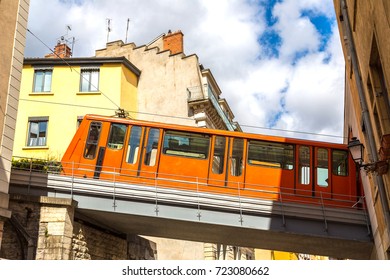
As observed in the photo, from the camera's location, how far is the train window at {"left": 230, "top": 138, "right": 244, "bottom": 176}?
15.1 metres

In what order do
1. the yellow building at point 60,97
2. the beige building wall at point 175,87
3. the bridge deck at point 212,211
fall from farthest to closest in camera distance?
the beige building wall at point 175,87 < the yellow building at point 60,97 < the bridge deck at point 212,211

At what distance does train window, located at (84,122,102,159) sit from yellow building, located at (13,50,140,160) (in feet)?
33.2

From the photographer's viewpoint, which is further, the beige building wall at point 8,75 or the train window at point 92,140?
the train window at point 92,140

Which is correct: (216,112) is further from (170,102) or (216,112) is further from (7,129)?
(7,129)

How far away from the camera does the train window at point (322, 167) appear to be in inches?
588

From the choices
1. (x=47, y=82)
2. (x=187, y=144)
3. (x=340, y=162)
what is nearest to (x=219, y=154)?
(x=187, y=144)

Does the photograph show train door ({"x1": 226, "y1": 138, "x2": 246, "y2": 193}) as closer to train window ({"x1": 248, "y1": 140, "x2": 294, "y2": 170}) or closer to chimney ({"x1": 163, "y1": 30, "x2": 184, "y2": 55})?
train window ({"x1": 248, "y1": 140, "x2": 294, "y2": 170})

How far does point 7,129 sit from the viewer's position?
11672mm

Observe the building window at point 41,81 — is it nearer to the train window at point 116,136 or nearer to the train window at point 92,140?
the train window at point 92,140

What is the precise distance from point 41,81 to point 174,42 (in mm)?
8706

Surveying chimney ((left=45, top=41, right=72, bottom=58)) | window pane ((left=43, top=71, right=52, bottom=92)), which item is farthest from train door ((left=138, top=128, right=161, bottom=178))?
chimney ((left=45, top=41, right=72, bottom=58))

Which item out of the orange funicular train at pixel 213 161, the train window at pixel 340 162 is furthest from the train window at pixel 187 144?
the train window at pixel 340 162

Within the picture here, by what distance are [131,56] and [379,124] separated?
75.4 ft
